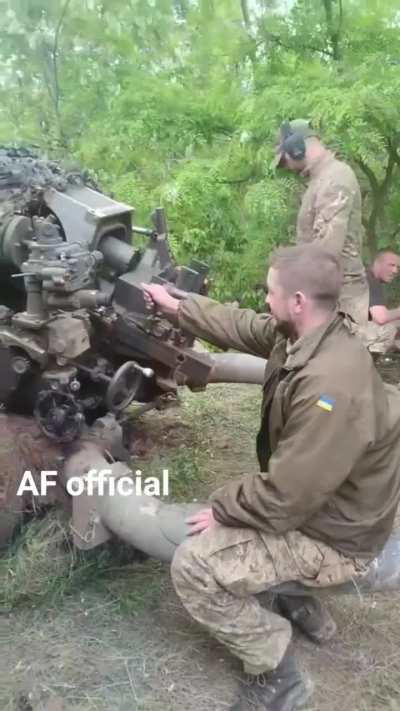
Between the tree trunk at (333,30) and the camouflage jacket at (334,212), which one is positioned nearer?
the camouflage jacket at (334,212)

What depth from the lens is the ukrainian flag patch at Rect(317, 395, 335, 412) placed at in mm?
2824

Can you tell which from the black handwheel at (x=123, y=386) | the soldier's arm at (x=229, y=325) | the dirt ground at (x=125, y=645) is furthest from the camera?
the black handwheel at (x=123, y=386)

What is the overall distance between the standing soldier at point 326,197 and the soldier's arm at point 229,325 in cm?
181

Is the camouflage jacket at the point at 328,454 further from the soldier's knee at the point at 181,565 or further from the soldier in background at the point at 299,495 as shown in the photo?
the soldier's knee at the point at 181,565

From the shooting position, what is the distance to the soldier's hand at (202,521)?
3.23m

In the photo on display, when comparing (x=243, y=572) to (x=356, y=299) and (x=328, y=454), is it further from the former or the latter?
(x=356, y=299)

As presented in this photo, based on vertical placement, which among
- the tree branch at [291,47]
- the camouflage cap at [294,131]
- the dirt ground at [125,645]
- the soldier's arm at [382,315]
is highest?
the tree branch at [291,47]

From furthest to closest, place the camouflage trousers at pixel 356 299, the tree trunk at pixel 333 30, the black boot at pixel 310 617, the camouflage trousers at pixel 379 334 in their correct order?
the tree trunk at pixel 333 30
the camouflage trousers at pixel 379 334
the camouflage trousers at pixel 356 299
the black boot at pixel 310 617

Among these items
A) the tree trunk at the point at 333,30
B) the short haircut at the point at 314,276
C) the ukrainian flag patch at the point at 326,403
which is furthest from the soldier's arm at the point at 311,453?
the tree trunk at the point at 333,30

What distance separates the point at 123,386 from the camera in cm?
440

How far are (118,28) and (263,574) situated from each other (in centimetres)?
943

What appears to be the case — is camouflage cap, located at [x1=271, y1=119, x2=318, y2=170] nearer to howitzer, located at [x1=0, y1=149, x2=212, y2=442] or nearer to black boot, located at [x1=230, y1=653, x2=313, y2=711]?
howitzer, located at [x1=0, y1=149, x2=212, y2=442]

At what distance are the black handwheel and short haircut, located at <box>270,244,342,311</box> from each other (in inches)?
58.7

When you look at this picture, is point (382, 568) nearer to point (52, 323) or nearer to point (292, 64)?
point (52, 323)
